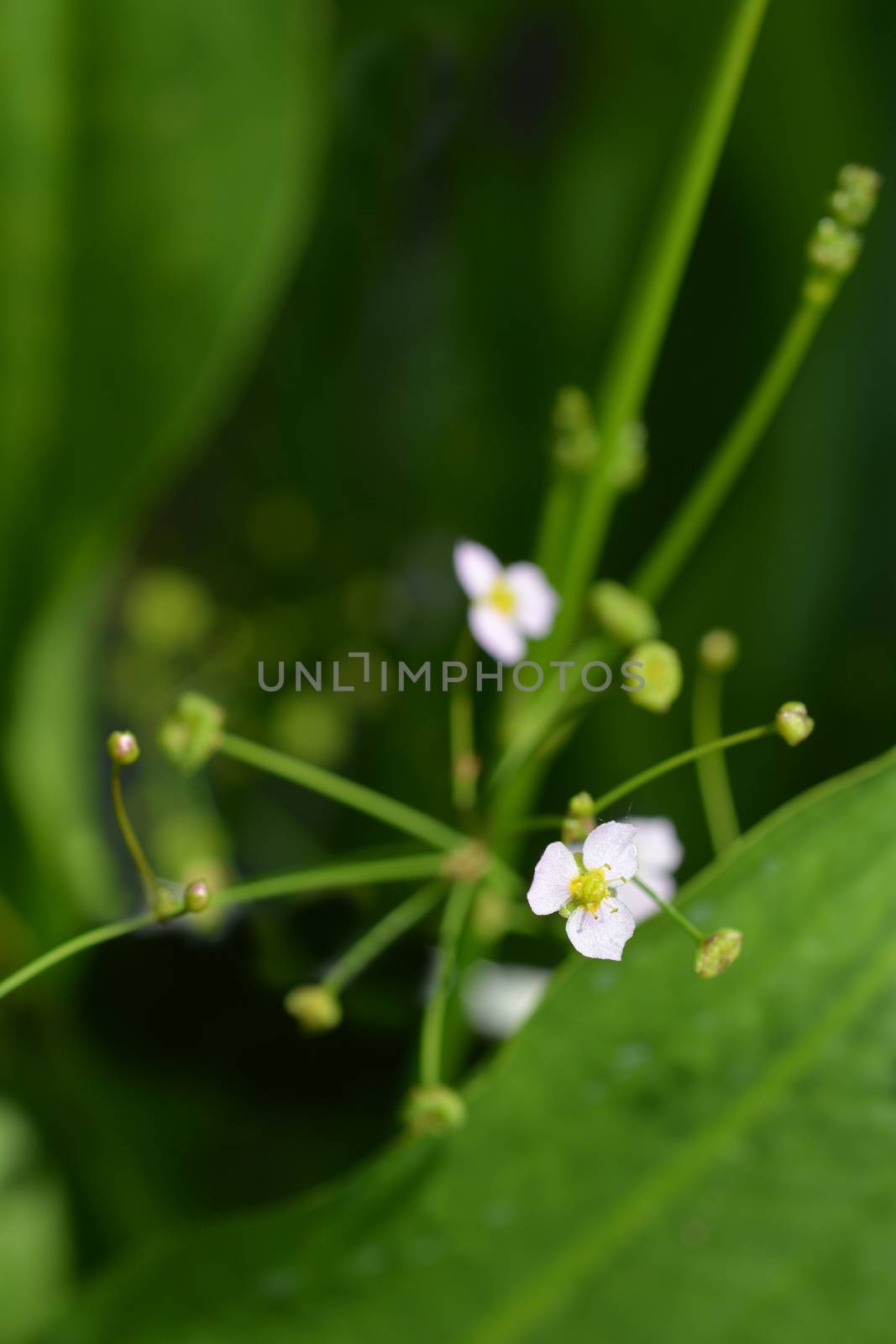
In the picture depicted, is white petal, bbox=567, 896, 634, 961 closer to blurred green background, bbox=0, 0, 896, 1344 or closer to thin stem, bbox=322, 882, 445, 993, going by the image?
thin stem, bbox=322, 882, 445, 993

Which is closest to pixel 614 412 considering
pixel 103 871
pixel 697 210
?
pixel 697 210

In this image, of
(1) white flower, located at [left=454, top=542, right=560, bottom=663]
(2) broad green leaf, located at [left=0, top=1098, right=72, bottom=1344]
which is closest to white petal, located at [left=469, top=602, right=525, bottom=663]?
(1) white flower, located at [left=454, top=542, right=560, bottom=663]

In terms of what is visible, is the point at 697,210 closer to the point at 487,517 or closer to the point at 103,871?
the point at 487,517

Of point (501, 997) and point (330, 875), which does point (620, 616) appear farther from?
point (501, 997)

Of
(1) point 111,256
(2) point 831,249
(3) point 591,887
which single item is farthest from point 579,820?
(1) point 111,256

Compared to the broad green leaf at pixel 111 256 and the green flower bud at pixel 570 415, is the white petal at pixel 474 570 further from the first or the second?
the broad green leaf at pixel 111 256

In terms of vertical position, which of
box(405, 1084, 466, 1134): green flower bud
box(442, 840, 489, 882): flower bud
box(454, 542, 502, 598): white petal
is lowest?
box(405, 1084, 466, 1134): green flower bud

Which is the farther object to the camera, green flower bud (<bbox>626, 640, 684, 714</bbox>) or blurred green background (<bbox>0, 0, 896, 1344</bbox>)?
blurred green background (<bbox>0, 0, 896, 1344</bbox>)
